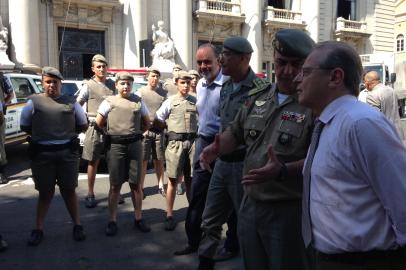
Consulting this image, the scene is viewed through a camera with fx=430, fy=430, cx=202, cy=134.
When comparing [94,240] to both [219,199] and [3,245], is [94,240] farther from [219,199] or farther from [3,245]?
[219,199]

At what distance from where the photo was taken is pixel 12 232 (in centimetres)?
518

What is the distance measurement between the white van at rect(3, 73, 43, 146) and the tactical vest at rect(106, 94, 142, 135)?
5.10 meters

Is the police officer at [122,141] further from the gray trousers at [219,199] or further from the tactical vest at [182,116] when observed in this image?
the gray trousers at [219,199]

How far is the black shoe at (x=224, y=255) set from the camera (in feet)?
14.3

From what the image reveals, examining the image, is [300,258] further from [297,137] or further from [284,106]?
[284,106]

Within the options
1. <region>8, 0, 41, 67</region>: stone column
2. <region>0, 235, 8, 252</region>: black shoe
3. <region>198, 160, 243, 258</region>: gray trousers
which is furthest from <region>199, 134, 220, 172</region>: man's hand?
<region>8, 0, 41, 67</region>: stone column

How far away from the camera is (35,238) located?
15.7ft

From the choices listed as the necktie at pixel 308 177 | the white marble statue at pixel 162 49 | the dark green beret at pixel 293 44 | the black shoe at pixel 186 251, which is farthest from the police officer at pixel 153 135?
the white marble statue at pixel 162 49

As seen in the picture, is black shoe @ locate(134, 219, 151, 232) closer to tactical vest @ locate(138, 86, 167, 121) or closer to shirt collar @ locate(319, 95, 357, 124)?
tactical vest @ locate(138, 86, 167, 121)

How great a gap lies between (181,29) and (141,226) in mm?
18640

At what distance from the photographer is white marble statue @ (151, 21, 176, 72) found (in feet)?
69.6

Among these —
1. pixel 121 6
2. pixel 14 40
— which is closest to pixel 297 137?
pixel 14 40

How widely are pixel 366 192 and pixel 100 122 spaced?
13.1ft

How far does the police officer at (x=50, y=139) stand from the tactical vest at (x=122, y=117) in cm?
44
